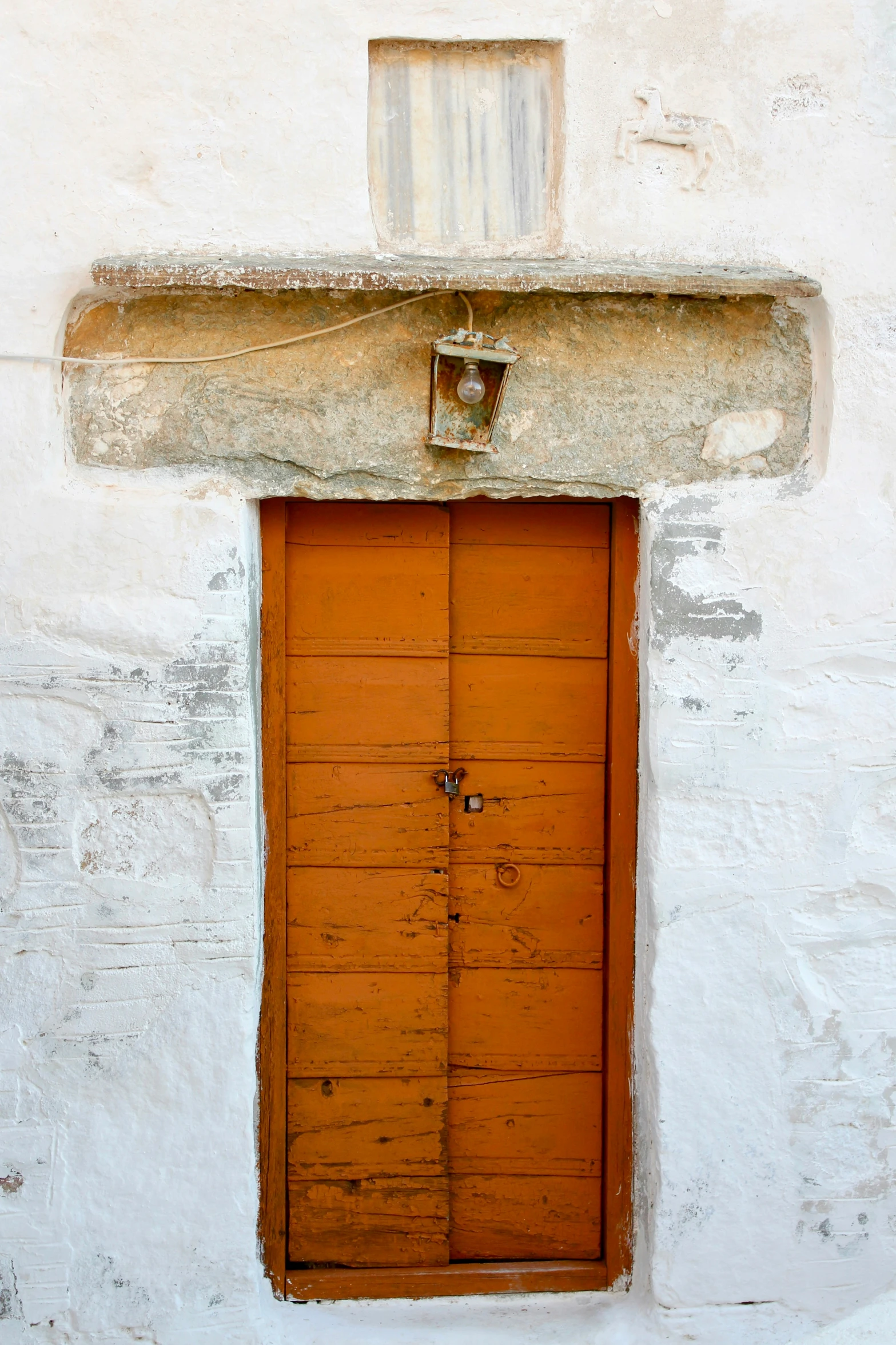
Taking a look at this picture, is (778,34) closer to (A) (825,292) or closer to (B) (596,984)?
(A) (825,292)

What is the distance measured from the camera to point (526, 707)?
90.7 inches

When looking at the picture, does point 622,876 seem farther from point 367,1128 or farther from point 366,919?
point 367,1128

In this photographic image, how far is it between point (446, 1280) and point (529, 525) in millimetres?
1751

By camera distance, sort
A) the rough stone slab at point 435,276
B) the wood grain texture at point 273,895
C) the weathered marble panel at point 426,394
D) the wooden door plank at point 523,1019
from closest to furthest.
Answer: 1. the rough stone slab at point 435,276
2. the weathered marble panel at point 426,394
3. the wood grain texture at point 273,895
4. the wooden door plank at point 523,1019

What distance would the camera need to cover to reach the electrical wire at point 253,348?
2064 millimetres

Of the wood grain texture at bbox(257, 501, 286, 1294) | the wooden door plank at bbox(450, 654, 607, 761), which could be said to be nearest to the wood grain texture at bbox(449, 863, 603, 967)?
the wooden door plank at bbox(450, 654, 607, 761)

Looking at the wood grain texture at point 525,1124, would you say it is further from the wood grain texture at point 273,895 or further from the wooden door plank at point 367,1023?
the wood grain texture at point 273,895

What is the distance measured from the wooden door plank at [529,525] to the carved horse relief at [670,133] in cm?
75

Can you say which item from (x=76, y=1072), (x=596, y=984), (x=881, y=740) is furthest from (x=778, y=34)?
(x=76, y=1072)

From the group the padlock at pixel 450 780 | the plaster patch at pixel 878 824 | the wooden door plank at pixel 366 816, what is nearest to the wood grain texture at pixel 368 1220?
the wooden door plank at pixel 366 816

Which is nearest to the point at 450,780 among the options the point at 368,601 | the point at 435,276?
the point at 368,601

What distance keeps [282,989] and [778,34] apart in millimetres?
2330

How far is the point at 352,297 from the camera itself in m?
2.08

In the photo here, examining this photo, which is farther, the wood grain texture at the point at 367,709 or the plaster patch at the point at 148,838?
the wood grain texture at the point at 367,709
